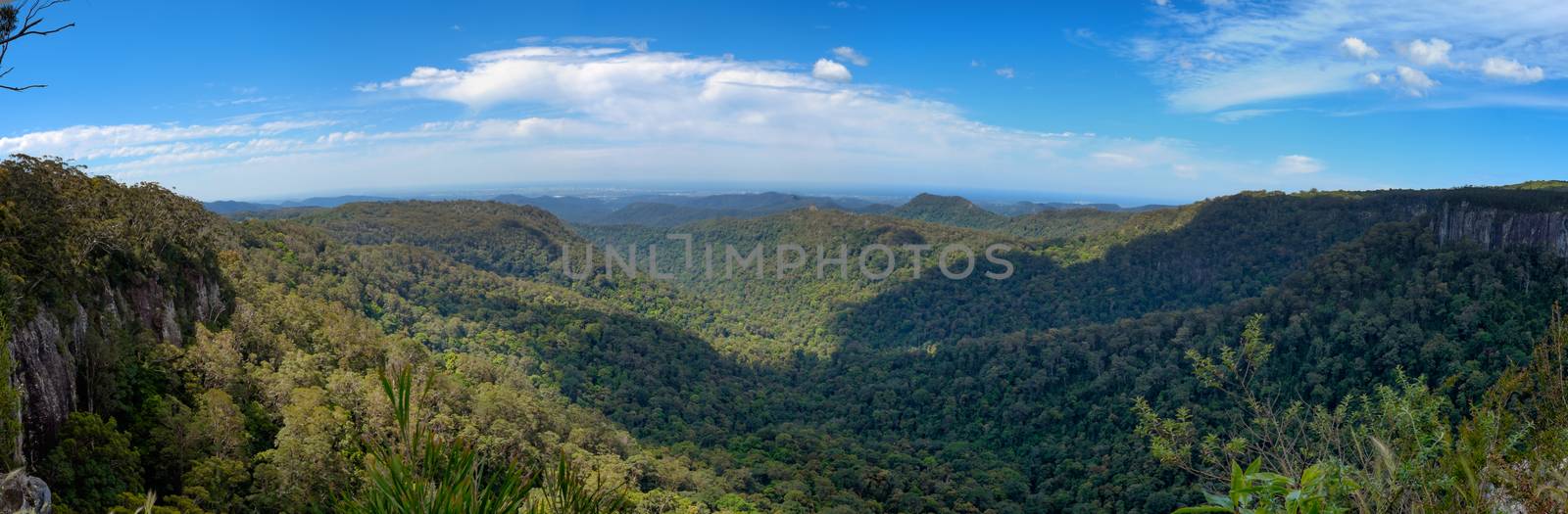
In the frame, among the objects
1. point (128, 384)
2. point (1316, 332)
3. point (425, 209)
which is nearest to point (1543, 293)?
point (1316, 332)

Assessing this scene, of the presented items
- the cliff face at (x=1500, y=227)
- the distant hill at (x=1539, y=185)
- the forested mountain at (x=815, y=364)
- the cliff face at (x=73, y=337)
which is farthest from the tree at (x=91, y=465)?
the distant hill at (x=1539, y=185)

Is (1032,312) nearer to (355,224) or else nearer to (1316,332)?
(1316,332)

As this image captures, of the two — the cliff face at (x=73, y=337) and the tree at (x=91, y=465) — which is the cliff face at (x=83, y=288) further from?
the tree at (x=91, y=465)

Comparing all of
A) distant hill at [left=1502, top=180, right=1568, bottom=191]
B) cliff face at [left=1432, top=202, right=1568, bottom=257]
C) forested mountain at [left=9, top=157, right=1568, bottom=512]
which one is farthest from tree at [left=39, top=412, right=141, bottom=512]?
distant hill at [left=1502, top=180, right=1568, bottom=191]

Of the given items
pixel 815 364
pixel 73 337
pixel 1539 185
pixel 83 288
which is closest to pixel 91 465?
pixel 73 337

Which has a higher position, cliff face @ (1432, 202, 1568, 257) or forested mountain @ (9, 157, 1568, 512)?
cliff face @ (1432, 202, 1568, 257)

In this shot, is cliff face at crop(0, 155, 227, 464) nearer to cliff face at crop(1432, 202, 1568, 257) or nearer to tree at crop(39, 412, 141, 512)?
tree at crop(39, 412, 141, 512)
